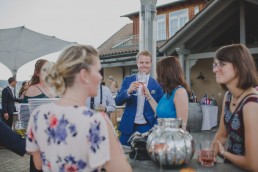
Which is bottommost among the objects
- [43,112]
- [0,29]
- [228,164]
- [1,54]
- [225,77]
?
[228,164]

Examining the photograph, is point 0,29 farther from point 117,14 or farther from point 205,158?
point 117,14

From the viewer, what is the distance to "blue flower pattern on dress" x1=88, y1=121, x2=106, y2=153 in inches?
40.8

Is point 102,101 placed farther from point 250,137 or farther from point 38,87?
point 250,137

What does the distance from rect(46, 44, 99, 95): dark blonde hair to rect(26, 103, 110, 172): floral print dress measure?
105 millimetres

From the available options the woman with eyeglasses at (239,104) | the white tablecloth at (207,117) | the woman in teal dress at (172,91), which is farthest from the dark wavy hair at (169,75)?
the white tablecloth at (207,117)

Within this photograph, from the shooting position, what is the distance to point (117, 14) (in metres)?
18.8

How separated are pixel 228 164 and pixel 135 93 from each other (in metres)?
1.33

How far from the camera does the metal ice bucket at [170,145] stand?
1.46m

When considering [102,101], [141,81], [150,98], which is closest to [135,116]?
[150,98]

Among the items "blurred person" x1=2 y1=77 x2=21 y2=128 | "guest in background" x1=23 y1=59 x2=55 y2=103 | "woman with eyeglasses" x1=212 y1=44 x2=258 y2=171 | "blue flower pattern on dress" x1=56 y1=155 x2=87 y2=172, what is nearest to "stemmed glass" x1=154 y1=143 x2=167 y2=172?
"woman with eyeglasses" x1=212 y1=44 x2=258 y2=171

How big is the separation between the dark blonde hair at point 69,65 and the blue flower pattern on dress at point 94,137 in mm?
233

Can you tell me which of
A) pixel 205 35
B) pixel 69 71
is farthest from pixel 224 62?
pixel 205 35

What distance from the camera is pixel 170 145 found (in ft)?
4.77

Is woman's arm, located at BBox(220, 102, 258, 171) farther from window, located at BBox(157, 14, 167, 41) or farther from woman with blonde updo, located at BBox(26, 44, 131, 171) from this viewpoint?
window, located at BBox(157, 14, 167, 41)
